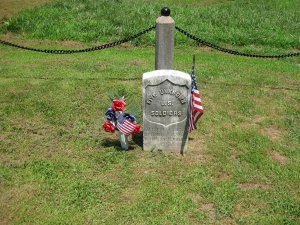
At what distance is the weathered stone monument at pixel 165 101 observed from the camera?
710 centimetres

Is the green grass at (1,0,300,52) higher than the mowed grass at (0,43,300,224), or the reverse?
the green grass at (1,0,300,52)

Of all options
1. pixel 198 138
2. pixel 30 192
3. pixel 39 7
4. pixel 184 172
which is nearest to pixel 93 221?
pixel 30 192

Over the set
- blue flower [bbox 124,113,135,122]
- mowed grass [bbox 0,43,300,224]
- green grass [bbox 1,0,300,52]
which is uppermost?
green grass [bbox 1,0,300,52]

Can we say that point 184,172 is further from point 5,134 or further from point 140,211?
point 5,134

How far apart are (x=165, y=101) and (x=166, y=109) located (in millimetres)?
166

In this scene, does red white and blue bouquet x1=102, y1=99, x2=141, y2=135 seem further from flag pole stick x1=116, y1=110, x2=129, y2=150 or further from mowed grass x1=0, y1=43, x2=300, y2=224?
mowed grass x1=0, y1=43, x2=300, y2=224

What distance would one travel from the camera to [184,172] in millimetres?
7109

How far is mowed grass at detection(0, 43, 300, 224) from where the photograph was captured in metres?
6.18

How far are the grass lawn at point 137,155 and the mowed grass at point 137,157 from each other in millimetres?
21

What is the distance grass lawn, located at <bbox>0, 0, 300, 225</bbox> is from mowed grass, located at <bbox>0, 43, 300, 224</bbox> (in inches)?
0.8

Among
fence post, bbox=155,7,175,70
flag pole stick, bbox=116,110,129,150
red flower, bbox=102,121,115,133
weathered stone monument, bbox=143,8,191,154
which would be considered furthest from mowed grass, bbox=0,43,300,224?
fence post, bbox=155,7,175,70

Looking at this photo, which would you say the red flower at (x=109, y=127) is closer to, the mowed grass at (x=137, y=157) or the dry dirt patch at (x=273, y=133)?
the mowed grass at (x=137, y=157)

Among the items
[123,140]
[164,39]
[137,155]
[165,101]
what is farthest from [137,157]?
[164,39]

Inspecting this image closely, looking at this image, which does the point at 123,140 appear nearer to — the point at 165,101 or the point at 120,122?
the point at 120,122
